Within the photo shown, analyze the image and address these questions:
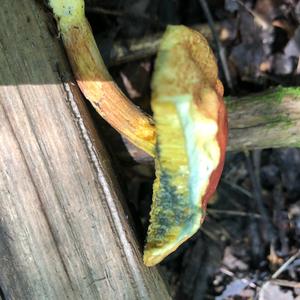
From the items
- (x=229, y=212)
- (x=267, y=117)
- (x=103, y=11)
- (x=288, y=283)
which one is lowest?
(x=288, y=283)

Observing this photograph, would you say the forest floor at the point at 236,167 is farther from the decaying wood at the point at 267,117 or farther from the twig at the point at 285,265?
the decaying wood at the point at 267,117

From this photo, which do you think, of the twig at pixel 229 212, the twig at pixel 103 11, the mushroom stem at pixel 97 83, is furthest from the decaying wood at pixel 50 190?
the twig at pixel 229 212

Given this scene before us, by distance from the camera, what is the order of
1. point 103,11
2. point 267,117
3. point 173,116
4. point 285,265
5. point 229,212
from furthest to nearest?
point 229,212, point 285,265, point 103,11, point 267,117, point 173,116

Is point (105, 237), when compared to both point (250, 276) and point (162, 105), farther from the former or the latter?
point (250, 276)

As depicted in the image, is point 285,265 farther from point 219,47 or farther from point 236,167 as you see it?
point 219,47

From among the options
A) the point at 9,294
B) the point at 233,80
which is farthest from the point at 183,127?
the point at 233,80

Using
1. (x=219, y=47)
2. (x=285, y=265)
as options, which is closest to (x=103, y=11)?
(x=219, y=47)

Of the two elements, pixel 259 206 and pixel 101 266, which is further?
pixel 259 206
